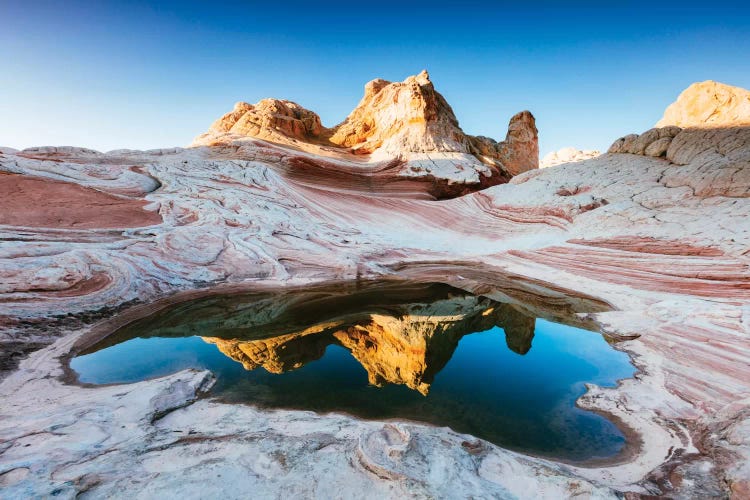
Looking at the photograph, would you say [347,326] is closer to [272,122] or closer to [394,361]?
[394,361]

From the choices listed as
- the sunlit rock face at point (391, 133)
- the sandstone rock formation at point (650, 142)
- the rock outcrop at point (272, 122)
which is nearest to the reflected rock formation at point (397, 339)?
the sandstone rock formation at point (650, 142)

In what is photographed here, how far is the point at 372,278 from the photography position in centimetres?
884

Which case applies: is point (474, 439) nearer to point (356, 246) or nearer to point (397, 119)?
point (356, 246)

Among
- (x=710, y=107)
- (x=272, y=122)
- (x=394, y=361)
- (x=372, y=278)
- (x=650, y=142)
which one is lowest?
(x=394, y=361)

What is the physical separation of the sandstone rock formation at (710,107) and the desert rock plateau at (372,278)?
0.28ft

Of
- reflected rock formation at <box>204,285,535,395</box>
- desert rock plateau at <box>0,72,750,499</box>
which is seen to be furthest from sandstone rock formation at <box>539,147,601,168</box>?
reflected rock formation at <box>204,285,535,395</box>

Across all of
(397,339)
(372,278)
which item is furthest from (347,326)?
(372,278)

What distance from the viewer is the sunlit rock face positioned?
17.9m

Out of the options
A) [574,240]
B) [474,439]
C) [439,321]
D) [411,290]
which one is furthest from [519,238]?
[474,439]

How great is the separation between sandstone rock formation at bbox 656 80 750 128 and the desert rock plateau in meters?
0.08

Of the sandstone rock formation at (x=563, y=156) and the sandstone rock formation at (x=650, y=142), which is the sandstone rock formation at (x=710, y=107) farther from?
the sandstone rock formation at (x=563, y=156)

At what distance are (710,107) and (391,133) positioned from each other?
13.4 meters

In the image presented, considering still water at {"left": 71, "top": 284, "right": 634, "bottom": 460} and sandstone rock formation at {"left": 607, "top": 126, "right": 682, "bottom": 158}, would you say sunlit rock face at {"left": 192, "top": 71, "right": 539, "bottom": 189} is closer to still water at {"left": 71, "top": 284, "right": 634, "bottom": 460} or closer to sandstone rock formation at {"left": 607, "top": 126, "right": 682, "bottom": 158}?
sandstone rock formation at {"left": 607, "top": 126, "right": 682, "bottom": 158}

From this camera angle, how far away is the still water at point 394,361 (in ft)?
12.3
